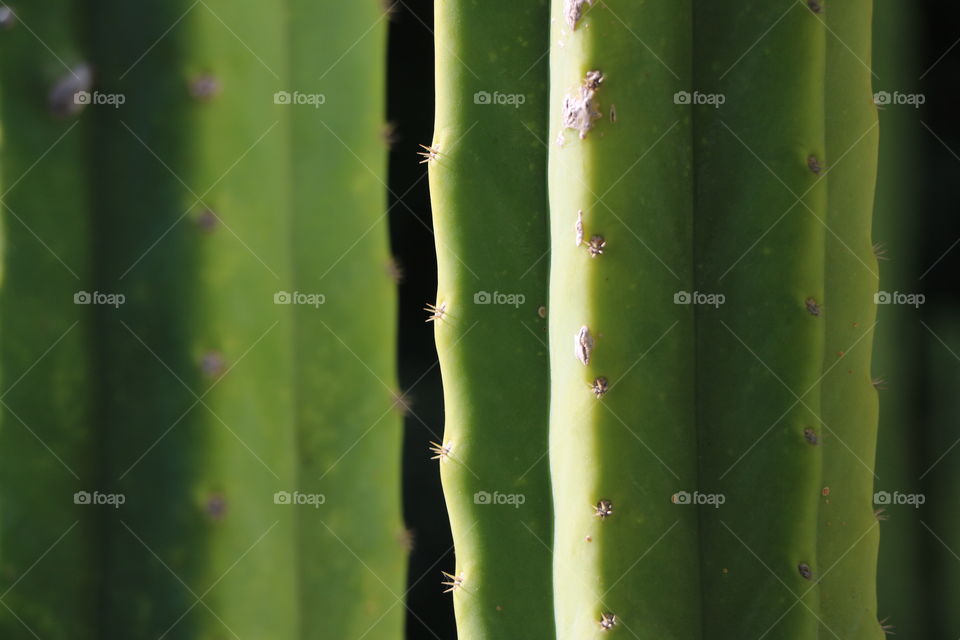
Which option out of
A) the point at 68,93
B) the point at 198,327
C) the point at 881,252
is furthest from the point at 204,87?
the point at 881,252

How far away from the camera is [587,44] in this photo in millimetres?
997

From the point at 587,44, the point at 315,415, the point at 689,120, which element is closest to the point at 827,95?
the point at 689,120

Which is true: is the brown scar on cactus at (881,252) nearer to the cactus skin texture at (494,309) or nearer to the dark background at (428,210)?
the dark background at (428,210)

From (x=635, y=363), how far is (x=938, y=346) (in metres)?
0.77

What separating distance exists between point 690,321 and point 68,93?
978 millimetres

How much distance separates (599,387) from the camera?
3.22 ft

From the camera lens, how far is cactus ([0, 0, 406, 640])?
1272mm

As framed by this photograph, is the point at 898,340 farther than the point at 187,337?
Yes

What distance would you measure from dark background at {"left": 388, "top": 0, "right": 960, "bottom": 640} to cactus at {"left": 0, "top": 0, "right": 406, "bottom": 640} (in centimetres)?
11

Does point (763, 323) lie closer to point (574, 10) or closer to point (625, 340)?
point (625, 340)

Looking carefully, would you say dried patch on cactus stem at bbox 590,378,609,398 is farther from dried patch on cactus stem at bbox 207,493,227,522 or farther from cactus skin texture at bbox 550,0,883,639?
dried patch on cactus stem at bbox 207,493,227,522

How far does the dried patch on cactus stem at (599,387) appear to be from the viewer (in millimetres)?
982

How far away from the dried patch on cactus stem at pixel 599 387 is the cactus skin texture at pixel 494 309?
16 cm

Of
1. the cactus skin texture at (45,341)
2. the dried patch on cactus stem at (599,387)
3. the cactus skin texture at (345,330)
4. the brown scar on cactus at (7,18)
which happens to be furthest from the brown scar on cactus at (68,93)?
the dried patch on cactus stem at (599,387)
